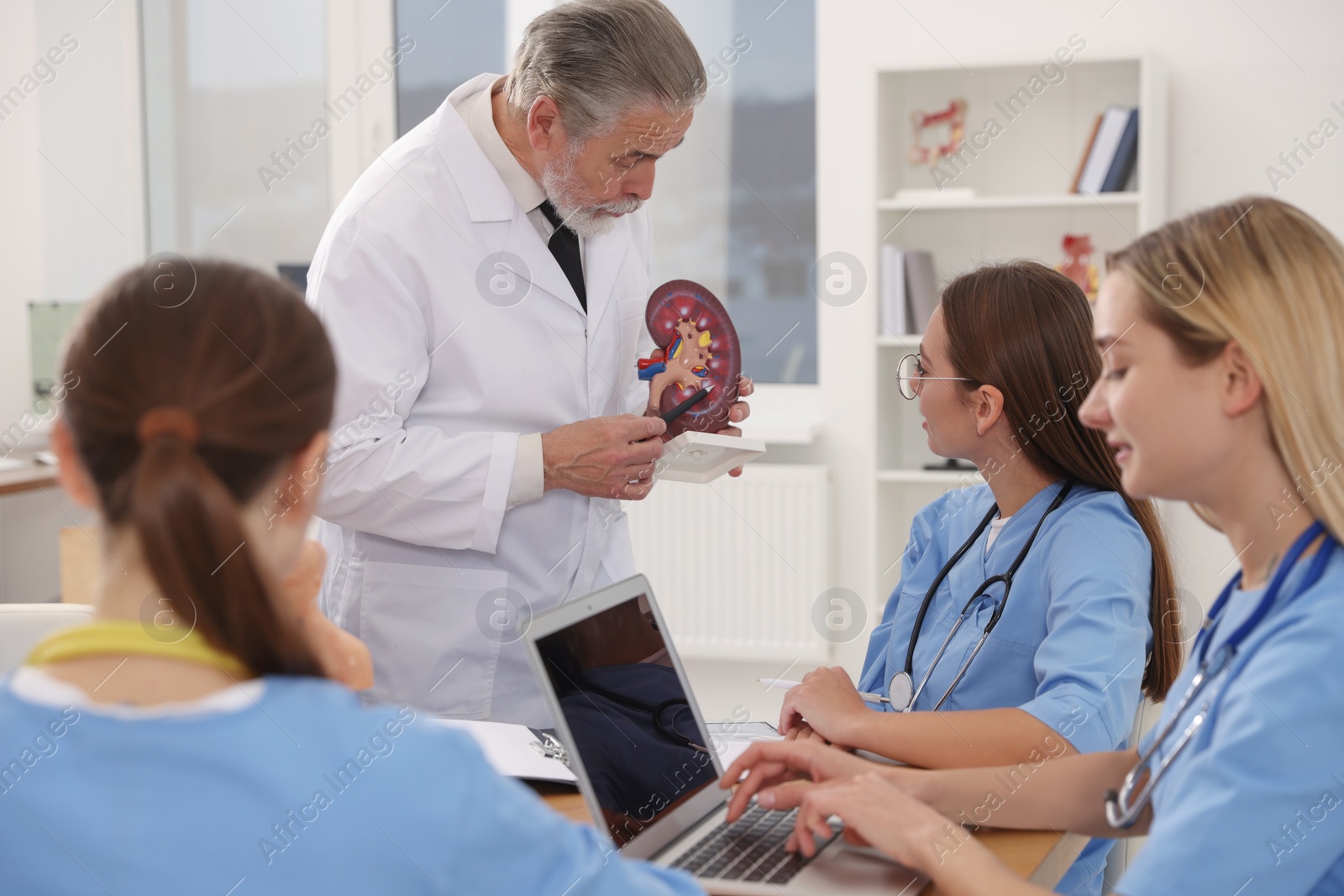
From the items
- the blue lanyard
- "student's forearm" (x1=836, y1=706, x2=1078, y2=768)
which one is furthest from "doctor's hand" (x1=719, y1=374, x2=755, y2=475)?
the blue lanyard

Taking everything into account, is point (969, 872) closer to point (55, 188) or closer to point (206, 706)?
point (206, 706)

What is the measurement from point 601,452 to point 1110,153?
231 cm

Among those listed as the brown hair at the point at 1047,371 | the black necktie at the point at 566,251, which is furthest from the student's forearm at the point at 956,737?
the black necktie at the point at 566,251

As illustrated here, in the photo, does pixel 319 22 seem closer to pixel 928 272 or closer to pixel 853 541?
pixel 928 272

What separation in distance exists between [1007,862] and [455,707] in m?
1.02

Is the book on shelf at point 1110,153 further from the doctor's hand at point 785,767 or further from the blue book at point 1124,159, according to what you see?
the doctor's hand at point 785,767

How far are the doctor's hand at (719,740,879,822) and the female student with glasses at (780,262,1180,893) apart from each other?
0.46 feet

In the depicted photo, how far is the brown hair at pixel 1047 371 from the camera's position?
5.57 feet

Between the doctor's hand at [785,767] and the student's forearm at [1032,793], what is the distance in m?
0.05

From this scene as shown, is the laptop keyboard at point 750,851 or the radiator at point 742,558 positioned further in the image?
the radiator at point 742,558

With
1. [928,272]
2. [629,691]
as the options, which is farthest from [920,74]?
[629,691]

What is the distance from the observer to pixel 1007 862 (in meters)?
1.25

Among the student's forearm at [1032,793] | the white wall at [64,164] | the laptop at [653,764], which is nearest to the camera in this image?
the laptop at [653,764]

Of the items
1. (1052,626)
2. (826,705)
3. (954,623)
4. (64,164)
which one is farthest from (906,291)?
(64,164)
